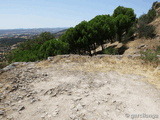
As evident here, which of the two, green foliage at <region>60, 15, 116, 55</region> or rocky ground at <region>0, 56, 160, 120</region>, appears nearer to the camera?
rocky ground at <region>0, 56, 160, 120</region>

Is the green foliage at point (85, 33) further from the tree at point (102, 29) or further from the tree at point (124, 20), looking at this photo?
the tree at point (124, 20)

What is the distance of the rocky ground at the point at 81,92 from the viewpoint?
4488mm

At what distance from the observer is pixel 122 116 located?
430cm

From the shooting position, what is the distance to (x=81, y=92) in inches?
229

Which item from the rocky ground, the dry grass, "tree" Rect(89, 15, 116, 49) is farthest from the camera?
"tree" Rect(89, 15, 116, 49)

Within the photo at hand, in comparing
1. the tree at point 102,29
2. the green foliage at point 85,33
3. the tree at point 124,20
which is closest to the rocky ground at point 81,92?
the green foliage at point 85,33

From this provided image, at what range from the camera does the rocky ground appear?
14.7ft

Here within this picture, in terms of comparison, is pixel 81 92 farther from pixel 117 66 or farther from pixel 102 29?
pixel 102 29

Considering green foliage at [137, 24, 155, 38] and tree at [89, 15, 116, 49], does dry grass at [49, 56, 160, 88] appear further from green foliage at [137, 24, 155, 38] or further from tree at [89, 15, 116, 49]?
green foliage at [137, 24, 155, 38]

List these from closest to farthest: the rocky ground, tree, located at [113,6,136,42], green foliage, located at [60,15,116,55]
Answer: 1. the rocky ground
2. green foliage, located at [60,15,116,55]
3. tree, located at [113,6,136,42]

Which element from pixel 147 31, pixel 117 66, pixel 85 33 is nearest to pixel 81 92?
pixel 117 66

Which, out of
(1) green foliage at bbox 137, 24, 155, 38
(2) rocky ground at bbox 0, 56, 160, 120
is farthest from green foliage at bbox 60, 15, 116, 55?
(2) rocky ground at bbox 0, 56, 160, 120

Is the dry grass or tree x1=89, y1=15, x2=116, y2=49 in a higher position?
tree x1=89, y1=15, x2=116, y2=49

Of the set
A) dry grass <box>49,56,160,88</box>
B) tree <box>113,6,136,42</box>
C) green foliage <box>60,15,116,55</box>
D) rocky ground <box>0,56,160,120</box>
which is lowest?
rocky ground <box>0,56,160,120</box>
